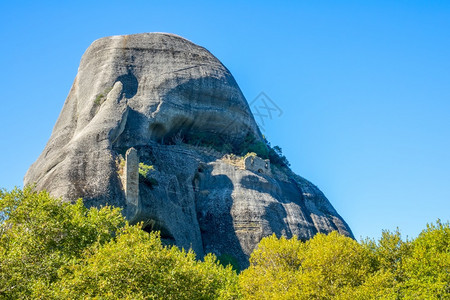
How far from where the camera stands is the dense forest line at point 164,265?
27719mm

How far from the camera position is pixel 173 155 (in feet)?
169

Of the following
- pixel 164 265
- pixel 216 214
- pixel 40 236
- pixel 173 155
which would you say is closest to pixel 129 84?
pixel 173 155

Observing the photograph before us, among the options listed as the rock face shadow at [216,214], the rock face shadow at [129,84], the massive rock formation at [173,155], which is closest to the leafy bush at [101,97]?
the massive rock formation at [173,155]

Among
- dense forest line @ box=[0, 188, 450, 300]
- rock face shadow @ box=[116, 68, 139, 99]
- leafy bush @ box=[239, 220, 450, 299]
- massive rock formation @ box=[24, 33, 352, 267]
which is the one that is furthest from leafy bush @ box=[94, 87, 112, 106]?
A: leafy bush @ box=[239, 220, 450, 299]

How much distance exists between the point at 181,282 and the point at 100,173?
13407mm

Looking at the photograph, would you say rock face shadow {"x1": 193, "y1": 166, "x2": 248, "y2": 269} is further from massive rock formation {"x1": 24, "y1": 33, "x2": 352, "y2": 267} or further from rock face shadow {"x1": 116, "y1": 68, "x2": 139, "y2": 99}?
rock face shadow {"x1": 116, "y1": 68, "x2": 139, "y2": 99}

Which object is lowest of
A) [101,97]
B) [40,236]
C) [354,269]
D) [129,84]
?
[354,269]

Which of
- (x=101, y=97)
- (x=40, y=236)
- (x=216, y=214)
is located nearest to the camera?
(x=40, y=236)

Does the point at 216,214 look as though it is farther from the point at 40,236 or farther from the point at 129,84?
the point at 40,236

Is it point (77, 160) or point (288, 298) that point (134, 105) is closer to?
point (77, 160)

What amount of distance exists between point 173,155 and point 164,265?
2260 cm

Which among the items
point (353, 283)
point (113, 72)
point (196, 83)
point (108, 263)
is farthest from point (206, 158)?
point (108, 263)

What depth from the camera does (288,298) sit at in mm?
31781

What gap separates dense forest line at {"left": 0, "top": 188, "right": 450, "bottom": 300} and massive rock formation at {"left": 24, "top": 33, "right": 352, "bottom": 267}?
248 inches
